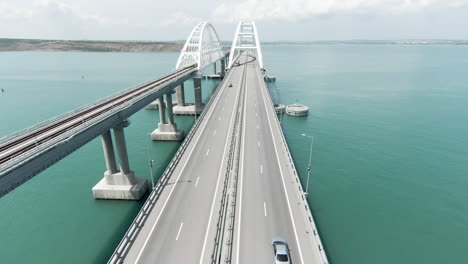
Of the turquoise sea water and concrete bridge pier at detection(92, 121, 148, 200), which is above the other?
concrete bridge pier at detection(92, 121, 148, 200)

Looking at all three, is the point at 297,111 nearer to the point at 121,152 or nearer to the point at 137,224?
the point at 121,152

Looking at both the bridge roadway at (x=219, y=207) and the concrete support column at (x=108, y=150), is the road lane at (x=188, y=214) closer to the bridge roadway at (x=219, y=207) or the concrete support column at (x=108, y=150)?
the bridge roadway at (x=219, y=207)

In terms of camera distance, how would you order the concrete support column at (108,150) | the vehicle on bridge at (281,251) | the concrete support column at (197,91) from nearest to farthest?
the vehicle on bridge at (281,251)
the concrete support column at (108,150)
the concrete support column at (197,91)

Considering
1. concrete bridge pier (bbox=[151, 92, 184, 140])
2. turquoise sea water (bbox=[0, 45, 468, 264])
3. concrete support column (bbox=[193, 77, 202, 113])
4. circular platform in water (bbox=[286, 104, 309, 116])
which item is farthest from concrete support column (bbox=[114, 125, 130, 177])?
circular platform in water (bbox=[286, 104, 309, 116])

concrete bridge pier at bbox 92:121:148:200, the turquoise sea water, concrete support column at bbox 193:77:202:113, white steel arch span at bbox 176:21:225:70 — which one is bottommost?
the turquoise sea water

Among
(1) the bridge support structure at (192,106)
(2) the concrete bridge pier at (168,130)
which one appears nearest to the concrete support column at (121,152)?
(2) the concrete bridge pier at (168,130)

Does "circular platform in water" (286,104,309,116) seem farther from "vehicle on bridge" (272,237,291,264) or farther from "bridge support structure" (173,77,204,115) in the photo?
"vehicle on bridge" (272,237,291,264)

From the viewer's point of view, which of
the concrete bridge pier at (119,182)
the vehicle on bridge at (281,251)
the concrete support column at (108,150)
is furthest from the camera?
the concrete bridge pier at (119,182)
